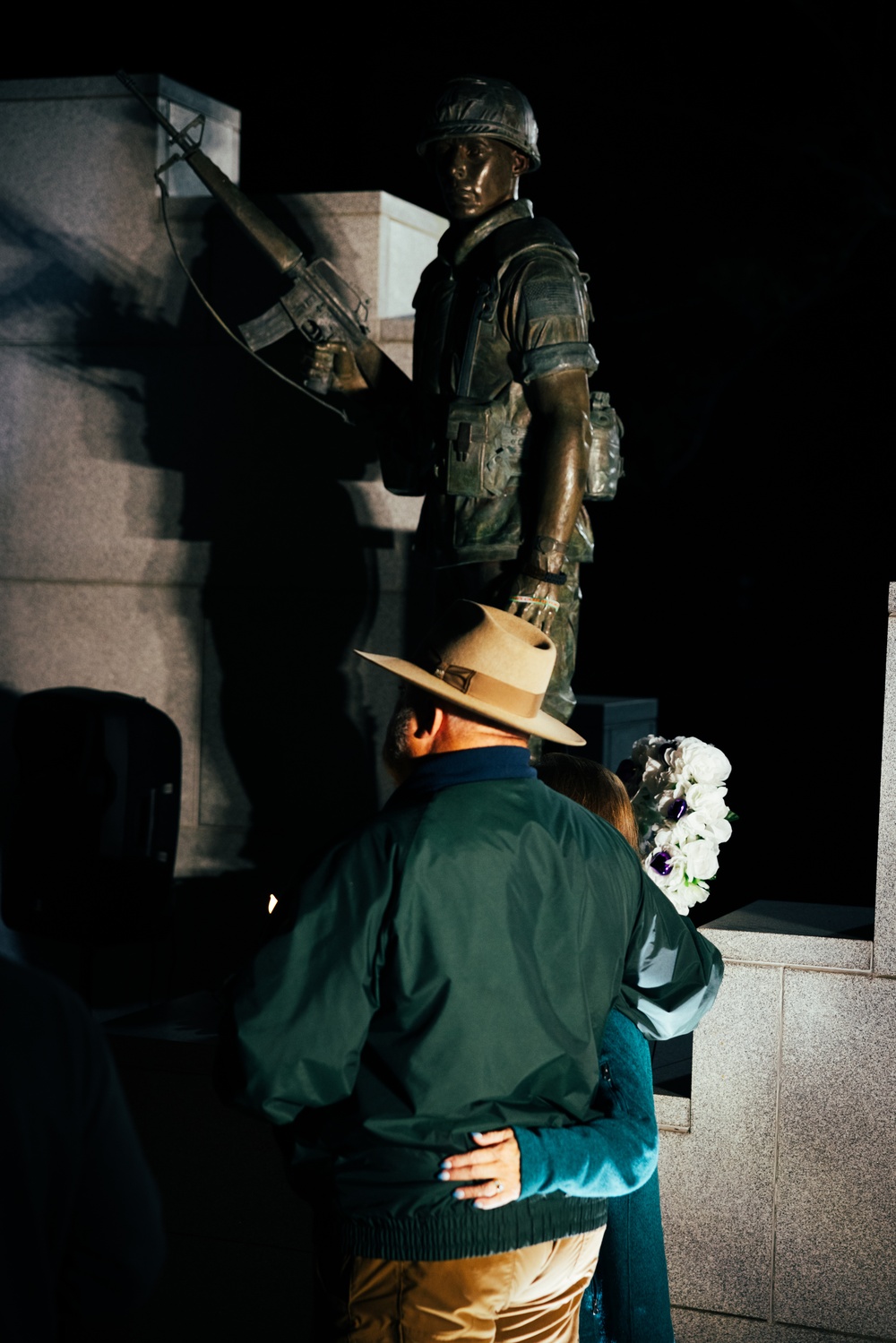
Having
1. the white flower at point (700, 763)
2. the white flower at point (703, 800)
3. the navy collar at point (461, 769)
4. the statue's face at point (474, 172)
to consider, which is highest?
the statue's face at point (474, 172)

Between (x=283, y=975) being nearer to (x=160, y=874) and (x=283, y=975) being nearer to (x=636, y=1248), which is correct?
(x=636, y=1248)

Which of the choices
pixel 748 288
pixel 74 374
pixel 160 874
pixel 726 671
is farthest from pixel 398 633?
pixel 726 671

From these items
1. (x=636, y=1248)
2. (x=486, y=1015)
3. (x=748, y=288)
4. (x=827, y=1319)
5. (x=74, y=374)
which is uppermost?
(x=748, y=288)

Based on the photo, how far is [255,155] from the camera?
38.3 ft

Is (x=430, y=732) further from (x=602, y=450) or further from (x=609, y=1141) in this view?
(x=602, y=450)

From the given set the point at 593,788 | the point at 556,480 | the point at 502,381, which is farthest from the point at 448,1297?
the point at 502,381

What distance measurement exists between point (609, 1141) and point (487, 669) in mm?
750

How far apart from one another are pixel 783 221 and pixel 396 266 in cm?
904

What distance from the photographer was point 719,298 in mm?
13969

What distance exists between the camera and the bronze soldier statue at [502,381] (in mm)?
4332

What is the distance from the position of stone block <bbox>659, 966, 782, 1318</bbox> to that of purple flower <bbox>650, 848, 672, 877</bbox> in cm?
30

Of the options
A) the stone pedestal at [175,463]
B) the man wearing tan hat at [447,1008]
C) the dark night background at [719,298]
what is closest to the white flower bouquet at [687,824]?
the man wearing tan hat at [447,1008]

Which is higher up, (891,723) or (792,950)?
(891,723)

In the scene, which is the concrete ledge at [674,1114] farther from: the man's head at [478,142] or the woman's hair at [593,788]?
the man's head at [478,142]
